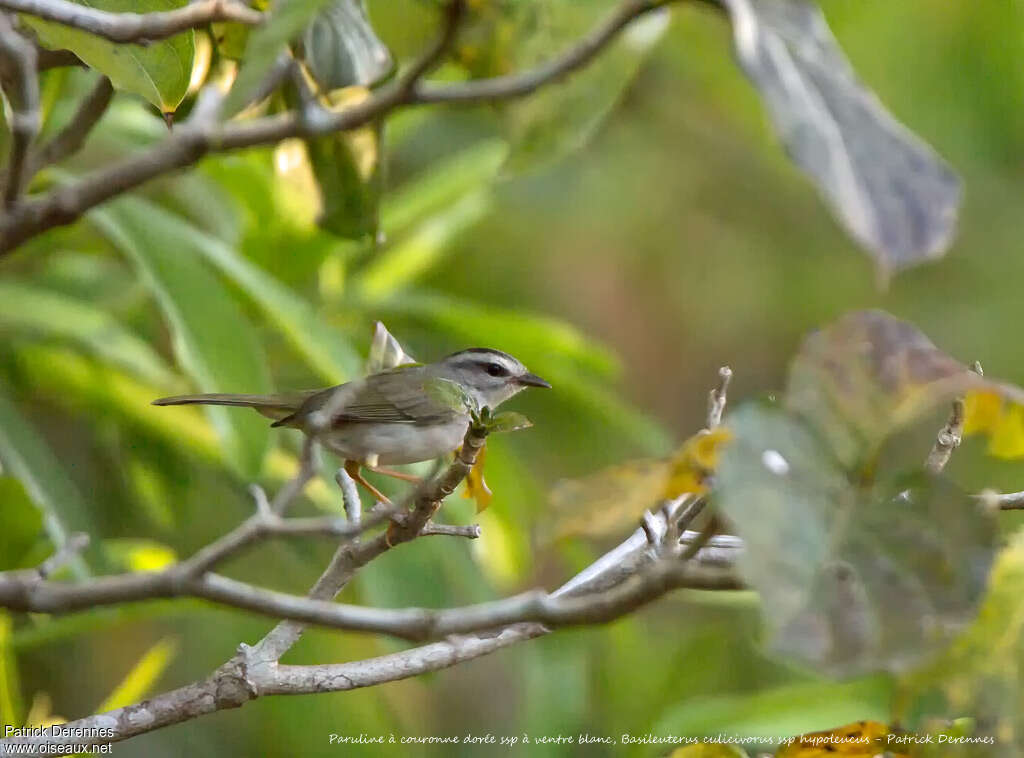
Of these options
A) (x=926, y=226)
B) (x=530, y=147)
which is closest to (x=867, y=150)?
(x=926, y=226)

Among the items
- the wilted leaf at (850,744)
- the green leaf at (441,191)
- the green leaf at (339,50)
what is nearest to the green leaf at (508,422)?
the wilted leaf at (850,744)

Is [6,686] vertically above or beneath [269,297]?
beneath

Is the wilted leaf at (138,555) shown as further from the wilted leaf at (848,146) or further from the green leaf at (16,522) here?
the wilted leaf at (848,146)

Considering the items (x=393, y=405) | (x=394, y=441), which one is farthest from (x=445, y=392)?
(x=393, y=405)

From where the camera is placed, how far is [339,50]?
5.86 ft

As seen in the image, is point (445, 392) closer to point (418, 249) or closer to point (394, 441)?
point (394, 441)

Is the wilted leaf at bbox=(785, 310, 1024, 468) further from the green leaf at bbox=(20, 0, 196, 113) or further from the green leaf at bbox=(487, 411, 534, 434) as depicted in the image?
the green leaf at bbox=(20, 0, 196, 113)

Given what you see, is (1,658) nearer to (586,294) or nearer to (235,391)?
(235,391)

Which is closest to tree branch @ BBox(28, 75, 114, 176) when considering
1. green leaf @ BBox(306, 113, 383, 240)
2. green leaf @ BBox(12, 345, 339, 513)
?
green leaf @ BBox(306, 113, 383, 240)

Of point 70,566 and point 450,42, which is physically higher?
point 450,42

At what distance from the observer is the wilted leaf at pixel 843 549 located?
920 millimetres

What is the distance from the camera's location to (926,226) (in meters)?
1.02

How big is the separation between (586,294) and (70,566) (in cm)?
352

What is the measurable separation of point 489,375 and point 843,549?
192 cm
